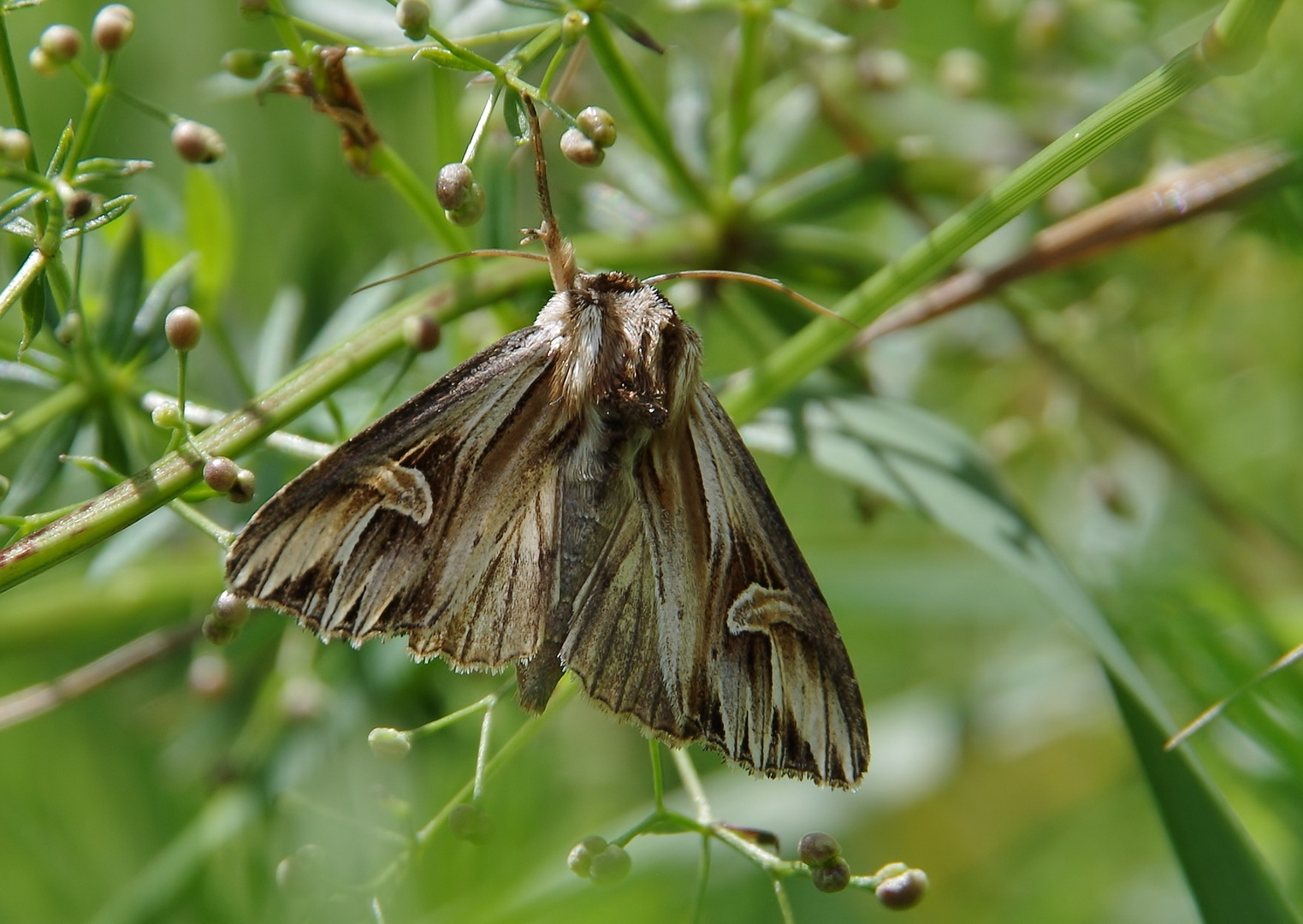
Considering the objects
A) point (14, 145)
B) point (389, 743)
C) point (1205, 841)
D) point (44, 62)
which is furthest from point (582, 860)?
point (44, 62)

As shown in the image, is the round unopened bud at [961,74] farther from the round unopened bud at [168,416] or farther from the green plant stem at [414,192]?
the round unopened bud at [168,416]

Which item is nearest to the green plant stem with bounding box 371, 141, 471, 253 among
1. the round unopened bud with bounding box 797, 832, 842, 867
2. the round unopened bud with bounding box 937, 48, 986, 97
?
the round unopened bud with bounding box 797, 832, 842, 867

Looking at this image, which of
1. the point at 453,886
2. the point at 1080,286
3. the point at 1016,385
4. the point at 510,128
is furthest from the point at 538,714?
the point at 1016,385

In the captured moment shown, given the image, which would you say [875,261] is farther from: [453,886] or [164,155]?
[164,155]

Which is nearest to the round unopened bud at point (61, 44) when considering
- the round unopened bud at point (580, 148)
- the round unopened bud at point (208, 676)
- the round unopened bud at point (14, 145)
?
the round unopened bud at point (14, 145)

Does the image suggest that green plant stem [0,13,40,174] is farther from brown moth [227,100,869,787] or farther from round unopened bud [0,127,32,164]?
brown moth [227,100,869,787]
